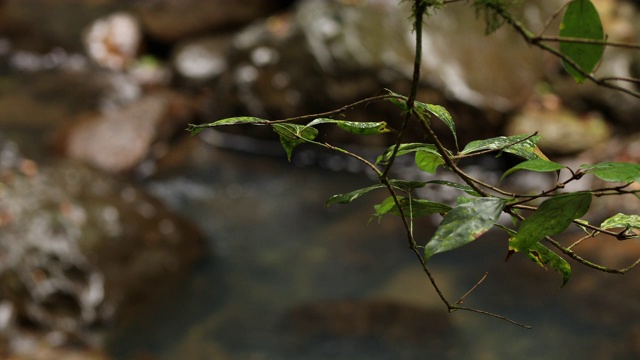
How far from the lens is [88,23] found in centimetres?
1125

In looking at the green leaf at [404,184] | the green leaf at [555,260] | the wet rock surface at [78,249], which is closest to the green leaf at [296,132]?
the green leaf at [404,184]

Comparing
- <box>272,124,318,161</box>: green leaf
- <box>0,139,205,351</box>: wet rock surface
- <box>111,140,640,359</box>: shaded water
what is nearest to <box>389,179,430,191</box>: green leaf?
<box>272,124,318,161</box>: green leaf

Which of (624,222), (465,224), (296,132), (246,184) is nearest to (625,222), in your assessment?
(624,222)

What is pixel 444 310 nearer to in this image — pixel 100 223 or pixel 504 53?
pixel 100 223

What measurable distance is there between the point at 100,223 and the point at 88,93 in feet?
14.6

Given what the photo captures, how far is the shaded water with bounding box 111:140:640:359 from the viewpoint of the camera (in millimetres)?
5090

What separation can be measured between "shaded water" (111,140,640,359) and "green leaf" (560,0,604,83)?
4.44 metres

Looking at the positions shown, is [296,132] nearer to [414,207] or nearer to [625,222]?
[414,207]

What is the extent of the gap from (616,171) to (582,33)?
0.61 ft

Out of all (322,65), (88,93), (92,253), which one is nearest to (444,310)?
(92,253)

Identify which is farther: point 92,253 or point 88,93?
point 88,93

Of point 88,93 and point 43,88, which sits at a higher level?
point 43,88

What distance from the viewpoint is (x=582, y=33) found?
0.82m

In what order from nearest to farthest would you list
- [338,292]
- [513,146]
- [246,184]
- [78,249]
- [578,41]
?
[578,41], [513,146], [78,249], [338,292], [246,184]
